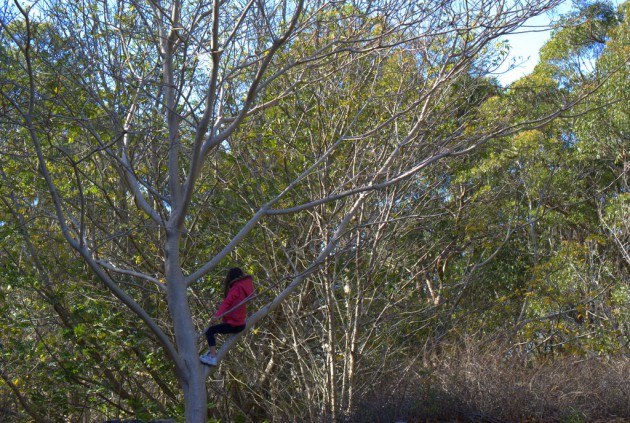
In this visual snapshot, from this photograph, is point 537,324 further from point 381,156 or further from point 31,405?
point 31,405

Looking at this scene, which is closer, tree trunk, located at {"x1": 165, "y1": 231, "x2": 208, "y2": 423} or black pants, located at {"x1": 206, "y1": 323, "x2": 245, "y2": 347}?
tree trunk, located at {"x1": 165, "y1": 231, "x2": 208, "y2": 423}

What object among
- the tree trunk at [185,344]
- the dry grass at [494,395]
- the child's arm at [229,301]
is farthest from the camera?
the dry grass at [494,395]

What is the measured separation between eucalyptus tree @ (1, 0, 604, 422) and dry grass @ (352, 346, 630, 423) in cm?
177

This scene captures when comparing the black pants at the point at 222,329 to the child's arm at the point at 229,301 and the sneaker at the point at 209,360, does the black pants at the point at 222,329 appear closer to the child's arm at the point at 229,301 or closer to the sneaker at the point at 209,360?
the child's arm at the point at 229,301

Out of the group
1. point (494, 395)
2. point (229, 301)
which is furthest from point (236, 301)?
point (494, 395)

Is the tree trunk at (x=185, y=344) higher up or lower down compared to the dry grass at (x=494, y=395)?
higher up

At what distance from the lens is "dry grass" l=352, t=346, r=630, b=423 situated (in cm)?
844

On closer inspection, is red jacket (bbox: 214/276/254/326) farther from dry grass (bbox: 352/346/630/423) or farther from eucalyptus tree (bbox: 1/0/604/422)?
dry grass (bbox: 352/346/630/423)

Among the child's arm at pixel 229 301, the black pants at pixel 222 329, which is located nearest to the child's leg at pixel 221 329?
the black pants at pixel 222 329

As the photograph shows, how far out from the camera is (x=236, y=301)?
6633 millimetres

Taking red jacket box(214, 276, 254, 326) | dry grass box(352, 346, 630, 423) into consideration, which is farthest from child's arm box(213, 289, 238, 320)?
dry grass box(352, 346, 630, 423)

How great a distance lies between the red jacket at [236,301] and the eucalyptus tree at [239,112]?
24cm

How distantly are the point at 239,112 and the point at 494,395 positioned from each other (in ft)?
14.2

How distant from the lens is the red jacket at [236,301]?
6586 mm
